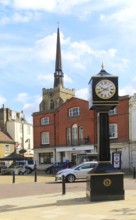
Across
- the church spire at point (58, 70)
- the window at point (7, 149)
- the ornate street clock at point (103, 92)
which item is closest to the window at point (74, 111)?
the window at point (7, 149)

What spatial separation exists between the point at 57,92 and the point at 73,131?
59.3 metres

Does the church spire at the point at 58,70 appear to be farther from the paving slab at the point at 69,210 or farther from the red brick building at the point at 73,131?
the paving slab at the point at 69,210

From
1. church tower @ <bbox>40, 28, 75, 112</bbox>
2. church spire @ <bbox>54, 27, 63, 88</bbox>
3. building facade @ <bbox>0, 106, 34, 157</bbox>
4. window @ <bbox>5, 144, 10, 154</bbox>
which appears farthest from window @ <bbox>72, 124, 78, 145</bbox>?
church spire @ <bbox>54, 27, 63, 88</bbox>

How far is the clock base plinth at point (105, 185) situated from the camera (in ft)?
52.4

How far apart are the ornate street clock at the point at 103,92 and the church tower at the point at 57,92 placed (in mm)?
95302

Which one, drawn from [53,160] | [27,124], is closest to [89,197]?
[53,160]

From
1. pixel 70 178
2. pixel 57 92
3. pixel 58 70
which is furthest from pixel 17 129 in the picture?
pixel 70 178

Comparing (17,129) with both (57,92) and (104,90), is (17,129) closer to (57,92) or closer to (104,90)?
(57,92)

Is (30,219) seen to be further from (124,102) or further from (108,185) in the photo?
(124,102)

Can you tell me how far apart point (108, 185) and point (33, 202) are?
9.75 ft

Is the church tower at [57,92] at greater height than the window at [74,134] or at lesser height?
greater

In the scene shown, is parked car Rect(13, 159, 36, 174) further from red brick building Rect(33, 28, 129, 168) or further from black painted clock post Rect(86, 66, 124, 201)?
black painted clock post Rect(86, 66, 124, 201)

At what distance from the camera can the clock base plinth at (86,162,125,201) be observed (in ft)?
52.4

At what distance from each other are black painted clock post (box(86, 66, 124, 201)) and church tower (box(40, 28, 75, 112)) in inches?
3754
